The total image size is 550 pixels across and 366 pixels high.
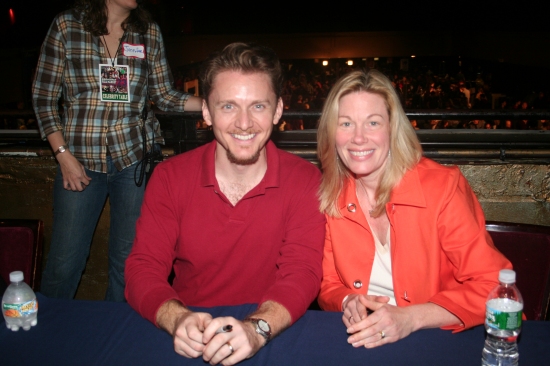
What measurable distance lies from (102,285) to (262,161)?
1.76 metres

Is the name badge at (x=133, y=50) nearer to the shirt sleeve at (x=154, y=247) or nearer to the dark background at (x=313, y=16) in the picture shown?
the shirt sleeve at (x=154, y=247)

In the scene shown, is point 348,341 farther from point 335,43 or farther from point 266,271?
point 335,43

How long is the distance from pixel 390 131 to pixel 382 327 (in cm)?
76

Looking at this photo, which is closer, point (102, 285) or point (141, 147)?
point (141, 147)

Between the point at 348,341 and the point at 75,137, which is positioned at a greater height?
the point at 75,137

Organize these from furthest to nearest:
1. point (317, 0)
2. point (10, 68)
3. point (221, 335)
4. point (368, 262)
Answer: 1. point (317, 0)
2. point (10, 68)
3. point (368, 262)
4. point (221, 335)

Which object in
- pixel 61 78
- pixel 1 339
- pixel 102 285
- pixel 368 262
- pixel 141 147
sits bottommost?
pixel 102 285

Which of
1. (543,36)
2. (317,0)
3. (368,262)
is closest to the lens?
(368,262)

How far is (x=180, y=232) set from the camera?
1776mm

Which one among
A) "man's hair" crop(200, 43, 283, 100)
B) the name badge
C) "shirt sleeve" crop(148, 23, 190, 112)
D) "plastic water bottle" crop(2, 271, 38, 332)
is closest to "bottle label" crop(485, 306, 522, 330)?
"man's hair" crop(200, 43, 283, 100)

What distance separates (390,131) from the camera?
1776mm

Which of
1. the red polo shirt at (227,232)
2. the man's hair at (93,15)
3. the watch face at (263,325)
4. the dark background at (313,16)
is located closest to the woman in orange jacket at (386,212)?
the red polo shirt at (227,232)

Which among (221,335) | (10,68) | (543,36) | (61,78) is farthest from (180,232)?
(543,36)

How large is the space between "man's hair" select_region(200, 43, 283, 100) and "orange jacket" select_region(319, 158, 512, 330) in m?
0.51
